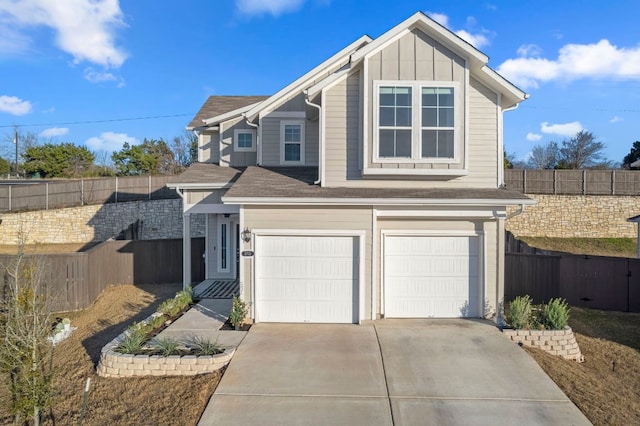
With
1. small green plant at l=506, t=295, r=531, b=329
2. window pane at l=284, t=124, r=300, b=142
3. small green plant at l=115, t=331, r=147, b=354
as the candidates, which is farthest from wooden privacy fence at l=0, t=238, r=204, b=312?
small green plant at l=506, t=295, r=531, b=329

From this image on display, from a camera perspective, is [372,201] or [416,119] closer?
[372,201]

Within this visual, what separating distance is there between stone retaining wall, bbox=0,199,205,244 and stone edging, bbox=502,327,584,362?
18.9 meters

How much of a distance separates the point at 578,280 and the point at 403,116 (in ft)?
23.3

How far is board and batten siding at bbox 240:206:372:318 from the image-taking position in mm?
8312

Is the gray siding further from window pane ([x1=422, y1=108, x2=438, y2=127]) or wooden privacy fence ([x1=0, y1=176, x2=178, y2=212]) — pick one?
wooden privacy fence ([x1=0, y1=176, x2=178, y2=212])

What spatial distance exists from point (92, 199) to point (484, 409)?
2346 centimetres

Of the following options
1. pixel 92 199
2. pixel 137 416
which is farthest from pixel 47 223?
pixel 137 416

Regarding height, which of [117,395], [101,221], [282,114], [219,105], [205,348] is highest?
[219,105]

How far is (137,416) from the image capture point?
5.04 m

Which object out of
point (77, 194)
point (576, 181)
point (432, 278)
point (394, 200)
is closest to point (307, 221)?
point (394, 200)

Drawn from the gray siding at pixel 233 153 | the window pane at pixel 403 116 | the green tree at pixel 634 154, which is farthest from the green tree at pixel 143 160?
the green tree at pixel 634 154

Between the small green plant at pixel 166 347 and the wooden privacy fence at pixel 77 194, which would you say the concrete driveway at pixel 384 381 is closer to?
the small green plant at pixel 166 347

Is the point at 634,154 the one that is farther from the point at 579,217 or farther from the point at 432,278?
the point at 432,278

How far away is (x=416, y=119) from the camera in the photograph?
28.3ft
